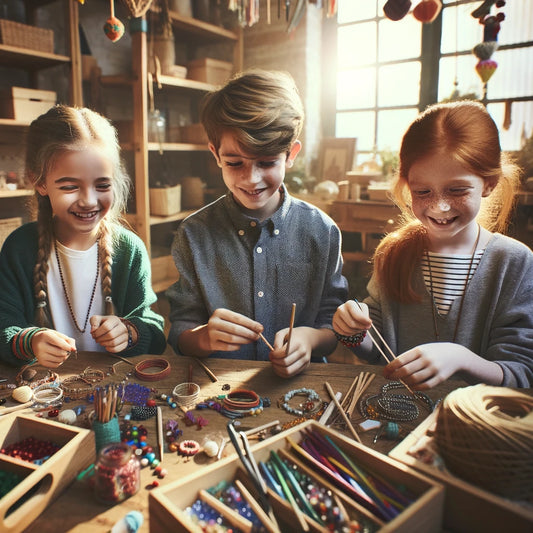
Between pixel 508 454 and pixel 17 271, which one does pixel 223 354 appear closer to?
pixel 17 271

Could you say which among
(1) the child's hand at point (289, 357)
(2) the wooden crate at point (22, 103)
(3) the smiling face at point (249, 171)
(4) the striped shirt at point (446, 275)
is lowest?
(1) the child's hand at point (289, 357)

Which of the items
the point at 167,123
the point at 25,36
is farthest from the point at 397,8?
the point at 167,123

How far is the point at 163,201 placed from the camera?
3777 mm

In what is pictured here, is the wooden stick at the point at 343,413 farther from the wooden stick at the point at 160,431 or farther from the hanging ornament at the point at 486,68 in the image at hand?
the hanging ornament at the point at 486,68

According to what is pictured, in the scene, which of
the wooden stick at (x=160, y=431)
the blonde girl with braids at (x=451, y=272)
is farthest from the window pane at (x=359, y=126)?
the wooden stick at (x=160, y=431)

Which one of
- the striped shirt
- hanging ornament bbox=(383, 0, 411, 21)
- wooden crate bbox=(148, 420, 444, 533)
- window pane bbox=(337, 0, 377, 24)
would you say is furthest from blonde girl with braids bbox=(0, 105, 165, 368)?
window pane bbox=(337, 0, 377, 24)

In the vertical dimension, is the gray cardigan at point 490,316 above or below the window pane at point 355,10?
below

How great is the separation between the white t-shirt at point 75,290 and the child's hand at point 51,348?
362 mm

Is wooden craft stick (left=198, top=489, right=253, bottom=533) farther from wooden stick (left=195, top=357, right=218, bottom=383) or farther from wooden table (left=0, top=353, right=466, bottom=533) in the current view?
wooden stick (left=195, top=357, right=218, bottom=383)

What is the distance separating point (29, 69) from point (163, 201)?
128 centimetres

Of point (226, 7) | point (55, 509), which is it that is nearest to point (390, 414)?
point (55, 509)

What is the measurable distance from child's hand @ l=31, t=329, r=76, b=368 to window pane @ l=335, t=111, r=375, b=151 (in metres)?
3.44

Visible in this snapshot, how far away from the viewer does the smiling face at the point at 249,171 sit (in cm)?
148

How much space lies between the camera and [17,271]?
1.60 metres
